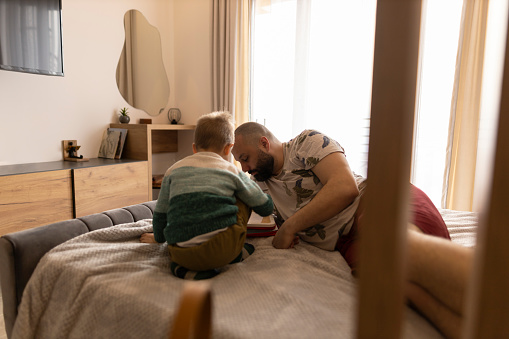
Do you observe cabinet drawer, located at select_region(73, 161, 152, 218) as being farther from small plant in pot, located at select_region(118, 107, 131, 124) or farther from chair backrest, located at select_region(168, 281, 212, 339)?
chair backrest, located at select_region(168, 281, 212, 339)

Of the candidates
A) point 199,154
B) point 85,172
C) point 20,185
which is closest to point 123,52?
point 85,172

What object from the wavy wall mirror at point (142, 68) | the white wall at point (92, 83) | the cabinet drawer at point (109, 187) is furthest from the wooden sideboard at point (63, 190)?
the wavy wall mirror at point (142, 68)

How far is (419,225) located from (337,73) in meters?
2.17

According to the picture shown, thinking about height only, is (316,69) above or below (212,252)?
above

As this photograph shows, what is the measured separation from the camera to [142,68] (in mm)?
3488

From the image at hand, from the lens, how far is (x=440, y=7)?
254 cm

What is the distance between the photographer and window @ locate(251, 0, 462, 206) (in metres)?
2.59

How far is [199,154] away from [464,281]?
0.84 meters

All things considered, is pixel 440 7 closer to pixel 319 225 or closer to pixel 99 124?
pixel 319 225

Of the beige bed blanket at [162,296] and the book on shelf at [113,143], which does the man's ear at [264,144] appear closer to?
the beige bed blanket at [162,296]

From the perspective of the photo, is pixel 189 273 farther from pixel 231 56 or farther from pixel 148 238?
pixel 231 56

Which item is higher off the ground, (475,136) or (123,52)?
(123,52)

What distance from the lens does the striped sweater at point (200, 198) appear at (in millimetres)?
1013

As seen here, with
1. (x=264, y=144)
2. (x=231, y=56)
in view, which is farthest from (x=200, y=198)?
(x=231, y=56)
